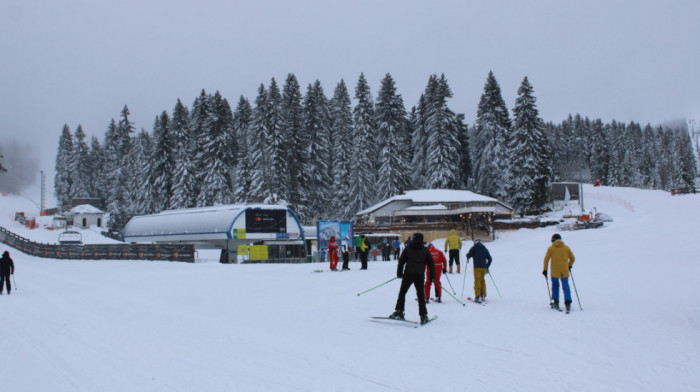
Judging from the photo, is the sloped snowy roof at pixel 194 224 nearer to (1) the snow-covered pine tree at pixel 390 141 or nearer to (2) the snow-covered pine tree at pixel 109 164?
(1) the snow-covered pine tree at pixel 390 141

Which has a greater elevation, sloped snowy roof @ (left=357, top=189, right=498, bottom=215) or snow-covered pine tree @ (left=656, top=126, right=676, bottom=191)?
snow-covered pine tree @ (left=656, top=126, right=676, bottom=191)

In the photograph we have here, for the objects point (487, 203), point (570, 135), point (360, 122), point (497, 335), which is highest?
point (570, 135)

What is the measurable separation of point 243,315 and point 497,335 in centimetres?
562

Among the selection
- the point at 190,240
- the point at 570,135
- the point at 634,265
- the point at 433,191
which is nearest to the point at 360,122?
the point at 433,191

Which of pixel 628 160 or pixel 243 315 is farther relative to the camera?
pixel 628 160

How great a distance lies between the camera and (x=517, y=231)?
48.2 meters

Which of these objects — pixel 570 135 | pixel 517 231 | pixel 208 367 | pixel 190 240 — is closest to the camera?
pixel 208 367

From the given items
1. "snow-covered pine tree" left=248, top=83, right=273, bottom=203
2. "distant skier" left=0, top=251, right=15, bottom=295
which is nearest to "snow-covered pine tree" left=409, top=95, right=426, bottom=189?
"snow-covered pine tree" left=248, top=83, right=273, bottom=203

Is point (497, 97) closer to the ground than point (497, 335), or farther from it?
farther from it

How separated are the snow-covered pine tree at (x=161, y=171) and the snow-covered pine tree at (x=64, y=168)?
87.9 feet

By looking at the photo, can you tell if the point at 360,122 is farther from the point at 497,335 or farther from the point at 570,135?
the point at 570,135

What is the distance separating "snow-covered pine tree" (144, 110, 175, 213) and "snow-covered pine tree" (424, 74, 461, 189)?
3034 cm

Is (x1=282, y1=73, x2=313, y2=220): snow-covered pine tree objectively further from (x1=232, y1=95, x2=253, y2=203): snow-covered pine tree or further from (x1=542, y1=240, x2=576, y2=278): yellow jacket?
(x1=542, y1=240, x2=576, y2=278): yellow jacket

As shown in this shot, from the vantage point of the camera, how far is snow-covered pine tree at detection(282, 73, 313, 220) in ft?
168
